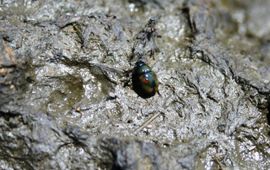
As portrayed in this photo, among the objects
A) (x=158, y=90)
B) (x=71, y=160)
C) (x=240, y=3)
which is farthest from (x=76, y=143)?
(x=240, y=3)

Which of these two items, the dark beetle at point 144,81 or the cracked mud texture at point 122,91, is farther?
the dark beetle at point 144,81

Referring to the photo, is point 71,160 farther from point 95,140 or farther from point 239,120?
point 239,120

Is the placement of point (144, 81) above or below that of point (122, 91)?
above

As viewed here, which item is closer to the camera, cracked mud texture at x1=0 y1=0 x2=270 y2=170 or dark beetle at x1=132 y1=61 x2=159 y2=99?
cracked mud texture at x1=0 y1=0 x2=270 y2=170
